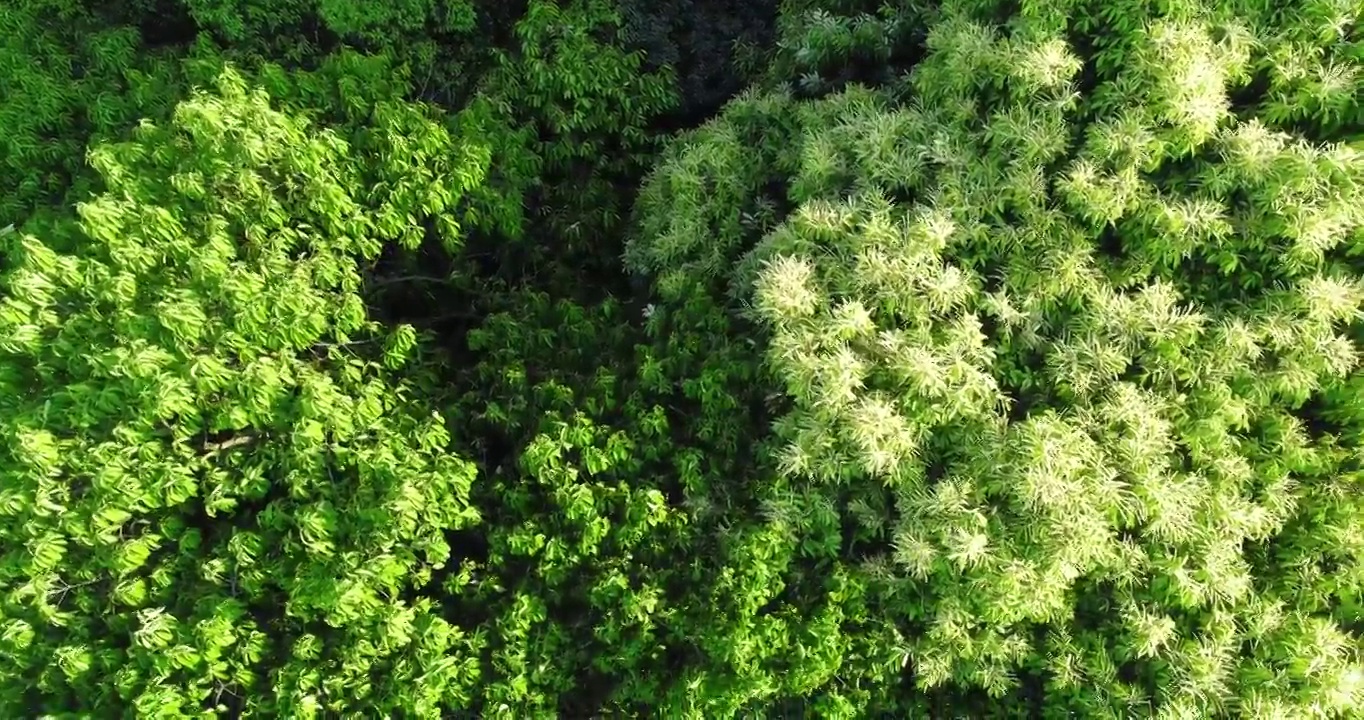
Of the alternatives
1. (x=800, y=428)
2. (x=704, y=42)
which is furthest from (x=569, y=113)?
(x=800, y=428)

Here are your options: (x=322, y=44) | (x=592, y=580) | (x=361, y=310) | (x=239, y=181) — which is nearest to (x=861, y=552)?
(x=592, y=580)

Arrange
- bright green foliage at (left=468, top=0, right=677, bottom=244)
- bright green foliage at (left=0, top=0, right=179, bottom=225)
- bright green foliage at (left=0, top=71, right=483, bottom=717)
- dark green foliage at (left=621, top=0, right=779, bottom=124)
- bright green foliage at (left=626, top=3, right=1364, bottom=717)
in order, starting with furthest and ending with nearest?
dark green foliage at (left=621, top=0, right=779, bottom=124) < bright green foliage at (left=468, top=0, right=677, bottom=244) < bright green foliage at (left=0, top=0, right=179, bottom=225) < bright green foliage at (left=0, top=71, right=483, bottom=717) < bright green foliage at (left=626, top=3, right=1364, bottom=717)

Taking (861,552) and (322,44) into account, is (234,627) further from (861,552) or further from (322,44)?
(322,44)

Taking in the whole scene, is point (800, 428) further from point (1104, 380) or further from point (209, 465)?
point (209, 465)

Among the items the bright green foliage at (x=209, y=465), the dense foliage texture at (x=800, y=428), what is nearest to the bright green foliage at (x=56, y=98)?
the dense foliage texture at (x=800, y=428)

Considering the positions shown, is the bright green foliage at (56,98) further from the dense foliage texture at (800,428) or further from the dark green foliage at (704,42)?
the dark green foliage at (704,42)

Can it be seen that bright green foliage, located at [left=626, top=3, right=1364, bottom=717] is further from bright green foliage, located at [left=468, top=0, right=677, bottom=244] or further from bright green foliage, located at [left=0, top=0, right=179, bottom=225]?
bright green foliage, located at [left=0, top=0, right=179, bottom=225]

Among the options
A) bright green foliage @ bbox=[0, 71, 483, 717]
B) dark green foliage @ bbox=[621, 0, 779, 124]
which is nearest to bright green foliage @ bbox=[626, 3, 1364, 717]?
bright green foliage @ bbox=[0, 71, 483, 717]
